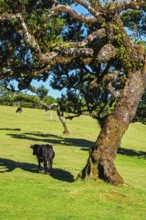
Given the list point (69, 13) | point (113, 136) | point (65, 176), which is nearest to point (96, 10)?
point (69, 13)

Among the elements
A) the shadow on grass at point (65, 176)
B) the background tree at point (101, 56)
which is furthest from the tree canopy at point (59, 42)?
the shadow on grass at point (65, 176)

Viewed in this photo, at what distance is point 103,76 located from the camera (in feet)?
74.0

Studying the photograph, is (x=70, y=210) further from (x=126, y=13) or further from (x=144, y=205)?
(x=126, y=13)

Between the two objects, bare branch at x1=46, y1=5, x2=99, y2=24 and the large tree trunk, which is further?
the large tree trunk

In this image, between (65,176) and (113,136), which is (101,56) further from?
(65,176)

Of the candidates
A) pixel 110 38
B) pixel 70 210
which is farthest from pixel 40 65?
pixel 70 210

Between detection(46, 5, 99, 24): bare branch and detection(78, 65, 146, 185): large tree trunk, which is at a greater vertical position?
detection(46, 5, 99, 24): bare branch

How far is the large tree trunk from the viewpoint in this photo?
19.0 m

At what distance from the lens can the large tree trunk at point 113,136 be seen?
62.4 ft

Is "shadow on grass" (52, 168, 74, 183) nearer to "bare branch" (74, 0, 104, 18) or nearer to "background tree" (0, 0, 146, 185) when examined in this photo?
"background tree" (0, 0, 146, 185)

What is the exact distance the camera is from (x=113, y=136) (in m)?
19.6

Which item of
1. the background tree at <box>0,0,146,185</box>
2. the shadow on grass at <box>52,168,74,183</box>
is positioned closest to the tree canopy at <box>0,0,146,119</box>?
the background tree at <box>0,0,146,185</box>

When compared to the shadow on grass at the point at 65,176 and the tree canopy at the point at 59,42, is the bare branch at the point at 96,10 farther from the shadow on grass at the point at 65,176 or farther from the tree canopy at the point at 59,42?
the shadow on grass at the point at 65,176

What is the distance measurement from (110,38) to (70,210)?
9899mm
